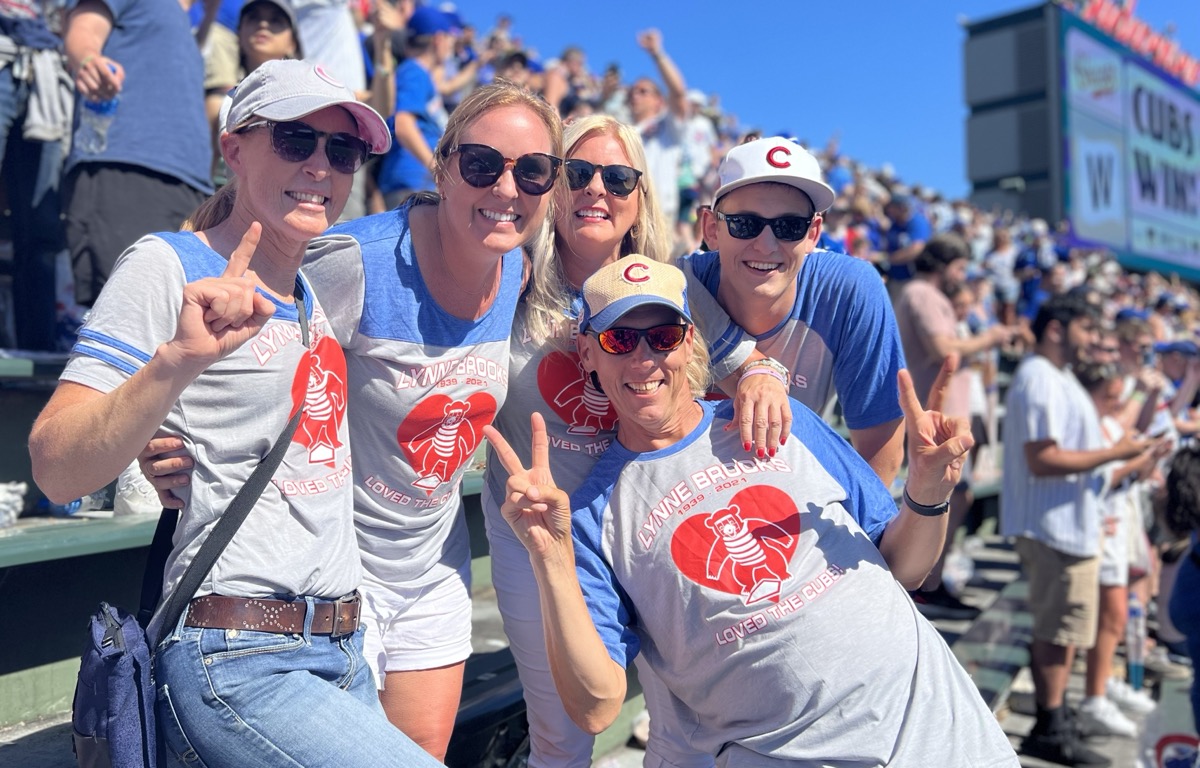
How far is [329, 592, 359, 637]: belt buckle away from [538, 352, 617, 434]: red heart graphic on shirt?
0.79 m

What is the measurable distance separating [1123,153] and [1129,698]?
28.7m

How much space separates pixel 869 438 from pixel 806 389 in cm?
23

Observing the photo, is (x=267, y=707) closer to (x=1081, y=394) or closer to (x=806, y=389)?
(x=806, y=389)

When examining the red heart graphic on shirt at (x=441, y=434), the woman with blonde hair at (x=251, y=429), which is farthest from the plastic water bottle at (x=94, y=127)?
the red heart graphic on shirt at (x=441, y=434)

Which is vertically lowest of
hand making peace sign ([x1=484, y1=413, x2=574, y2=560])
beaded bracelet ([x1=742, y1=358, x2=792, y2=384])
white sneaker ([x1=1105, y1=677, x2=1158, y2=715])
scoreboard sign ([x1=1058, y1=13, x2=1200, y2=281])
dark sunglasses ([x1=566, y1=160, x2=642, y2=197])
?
white sneaker ([x1=1105, y1=677, x2=1158, y2=715])

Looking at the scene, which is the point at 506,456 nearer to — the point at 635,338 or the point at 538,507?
the point at 538,507

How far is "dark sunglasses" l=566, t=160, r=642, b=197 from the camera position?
257 cm

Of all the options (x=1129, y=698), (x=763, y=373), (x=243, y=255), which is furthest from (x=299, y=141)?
(x=1129, y=698)

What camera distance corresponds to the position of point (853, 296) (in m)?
2.71

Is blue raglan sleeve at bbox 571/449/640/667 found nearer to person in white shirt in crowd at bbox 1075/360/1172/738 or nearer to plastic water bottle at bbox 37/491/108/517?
plastic water bottle at bbox 37/491/108/517

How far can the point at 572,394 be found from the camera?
253 centimetres

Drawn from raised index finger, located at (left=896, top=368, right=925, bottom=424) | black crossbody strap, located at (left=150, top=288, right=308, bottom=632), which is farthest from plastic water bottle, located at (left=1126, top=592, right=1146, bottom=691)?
black crossbody strap, located at (left=150, top=288, right=308, bottom=632)

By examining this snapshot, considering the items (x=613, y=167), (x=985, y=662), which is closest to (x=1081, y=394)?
(x=985, y=662)

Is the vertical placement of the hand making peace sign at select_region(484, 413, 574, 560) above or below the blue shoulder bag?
above
